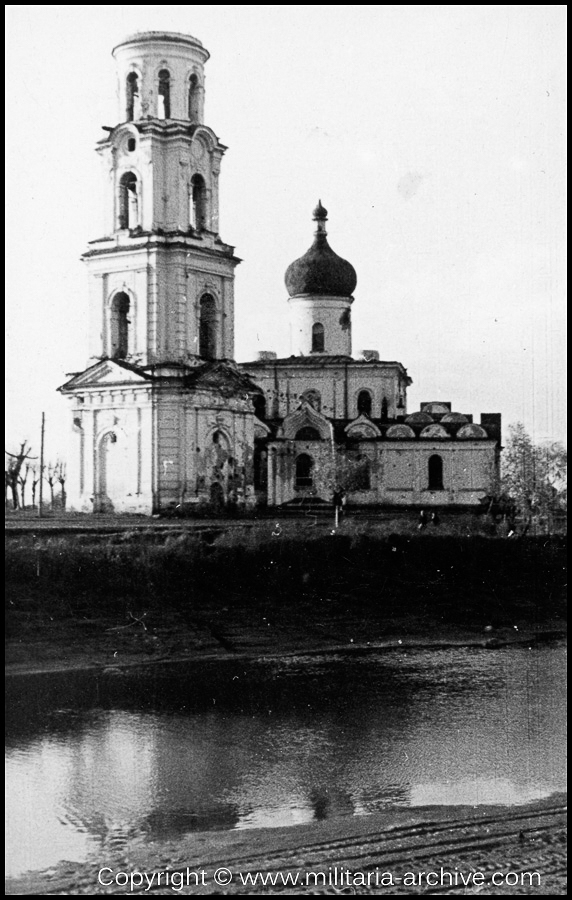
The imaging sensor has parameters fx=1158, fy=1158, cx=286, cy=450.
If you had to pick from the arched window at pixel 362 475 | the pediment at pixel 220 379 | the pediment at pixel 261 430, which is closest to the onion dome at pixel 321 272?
the pediment at pixel 261 430

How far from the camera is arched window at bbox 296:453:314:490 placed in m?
37.7

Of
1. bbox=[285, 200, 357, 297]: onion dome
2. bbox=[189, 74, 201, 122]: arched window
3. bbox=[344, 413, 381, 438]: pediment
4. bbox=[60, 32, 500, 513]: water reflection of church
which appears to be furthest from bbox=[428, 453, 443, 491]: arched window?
bbox=[189, 74, 201, 122]: arched window

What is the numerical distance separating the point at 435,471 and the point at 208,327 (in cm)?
1181

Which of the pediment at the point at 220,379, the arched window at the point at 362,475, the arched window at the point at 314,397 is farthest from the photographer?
the arched window at the point at 314,397

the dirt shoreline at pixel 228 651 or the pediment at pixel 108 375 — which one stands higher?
the pediment at pixel 108 375

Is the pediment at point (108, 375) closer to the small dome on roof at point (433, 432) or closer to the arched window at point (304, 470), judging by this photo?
the arched window at point (304, 470)

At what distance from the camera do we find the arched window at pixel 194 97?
94.1 ft

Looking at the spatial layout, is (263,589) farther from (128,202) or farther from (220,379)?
(128,202)

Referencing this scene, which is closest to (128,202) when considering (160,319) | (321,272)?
(160,319)

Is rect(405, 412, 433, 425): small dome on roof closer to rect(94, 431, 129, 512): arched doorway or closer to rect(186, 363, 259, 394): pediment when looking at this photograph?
rect(186, 363, 259, 394): pediment

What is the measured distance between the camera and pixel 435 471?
3891 centimetres

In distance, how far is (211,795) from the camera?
41.4 ft

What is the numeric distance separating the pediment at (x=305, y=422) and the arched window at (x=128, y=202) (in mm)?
10805

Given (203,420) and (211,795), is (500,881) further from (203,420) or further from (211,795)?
(203,420)
